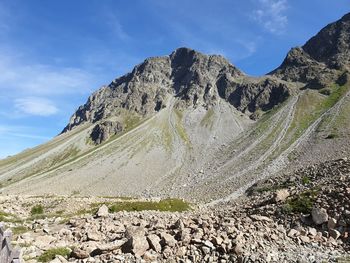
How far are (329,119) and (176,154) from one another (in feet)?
197

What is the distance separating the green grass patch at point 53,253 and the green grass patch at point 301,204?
41.7ft

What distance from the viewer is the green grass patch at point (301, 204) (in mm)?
21703

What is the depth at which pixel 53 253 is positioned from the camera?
1819cm

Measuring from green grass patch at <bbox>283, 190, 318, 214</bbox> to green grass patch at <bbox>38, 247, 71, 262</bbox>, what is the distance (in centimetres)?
1270

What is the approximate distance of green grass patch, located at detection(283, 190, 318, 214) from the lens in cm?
2170

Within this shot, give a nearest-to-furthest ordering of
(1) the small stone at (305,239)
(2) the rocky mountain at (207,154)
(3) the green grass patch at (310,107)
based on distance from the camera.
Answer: (1) the small stone at (305,239) < (2) the rocky mountain at (207,154) < (3) the green grass patch at (310,107)

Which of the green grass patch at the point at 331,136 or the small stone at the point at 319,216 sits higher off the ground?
the green grass patch at the point at 331,136

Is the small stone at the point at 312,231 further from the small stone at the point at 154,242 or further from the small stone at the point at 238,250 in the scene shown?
the small stone at the point at 154,242

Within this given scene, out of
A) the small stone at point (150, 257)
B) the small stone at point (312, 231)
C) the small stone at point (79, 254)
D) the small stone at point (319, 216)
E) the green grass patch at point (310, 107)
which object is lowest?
the small stone at point (312, 231)

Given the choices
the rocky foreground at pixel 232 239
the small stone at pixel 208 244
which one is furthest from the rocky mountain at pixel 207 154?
the small stone at pixel 208 244

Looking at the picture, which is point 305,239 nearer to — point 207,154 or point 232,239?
point 232,239

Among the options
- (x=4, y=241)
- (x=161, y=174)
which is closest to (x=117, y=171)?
(x=161, y=174)

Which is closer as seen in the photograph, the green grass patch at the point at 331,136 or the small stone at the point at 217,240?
the small stone at the point at 217,240

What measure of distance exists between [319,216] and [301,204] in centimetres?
198
